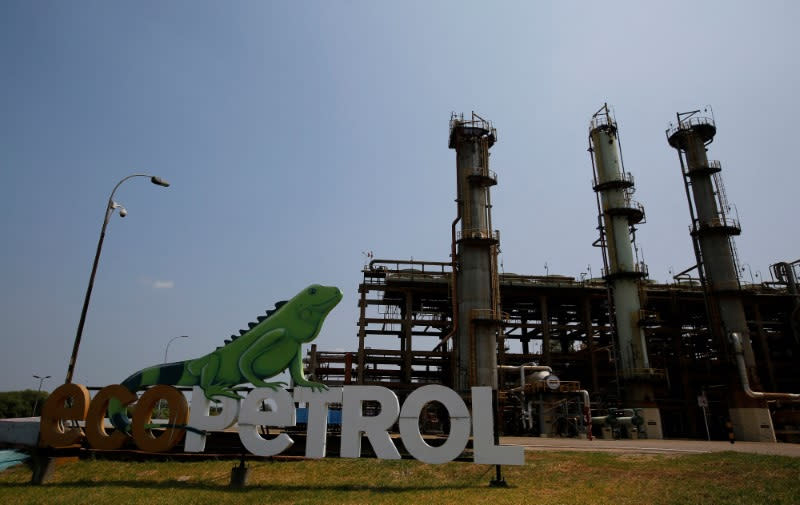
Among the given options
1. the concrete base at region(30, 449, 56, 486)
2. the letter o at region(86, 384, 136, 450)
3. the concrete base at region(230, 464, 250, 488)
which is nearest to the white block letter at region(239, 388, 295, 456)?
the concrete base at region(230, 464, 250, 488)

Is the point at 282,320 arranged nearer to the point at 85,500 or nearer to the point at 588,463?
the point at 85,500

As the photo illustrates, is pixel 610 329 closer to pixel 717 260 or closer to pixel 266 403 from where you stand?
pixel 717 260

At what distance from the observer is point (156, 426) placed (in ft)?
48.8

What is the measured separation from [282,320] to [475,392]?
21.1 ft

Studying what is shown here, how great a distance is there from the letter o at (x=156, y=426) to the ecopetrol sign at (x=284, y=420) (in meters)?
0.03

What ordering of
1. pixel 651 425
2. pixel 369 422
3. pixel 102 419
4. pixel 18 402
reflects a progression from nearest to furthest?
pixel 369 422 < pixel 102 419 < pixel 651 425 < pixel 18 402

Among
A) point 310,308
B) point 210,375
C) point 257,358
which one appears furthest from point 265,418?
point 310,308

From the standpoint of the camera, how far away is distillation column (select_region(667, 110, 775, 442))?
3966 centimetres

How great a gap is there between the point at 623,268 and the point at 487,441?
36.6m

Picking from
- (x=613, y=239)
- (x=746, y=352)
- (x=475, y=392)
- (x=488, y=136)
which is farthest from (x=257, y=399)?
(x=746, y=352)

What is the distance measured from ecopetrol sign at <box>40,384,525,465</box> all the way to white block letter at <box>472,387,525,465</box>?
0.03 m

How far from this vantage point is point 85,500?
1253 cm

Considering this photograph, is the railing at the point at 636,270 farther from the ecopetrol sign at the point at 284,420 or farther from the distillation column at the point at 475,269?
the ecopetrol sign at the point at 284,420

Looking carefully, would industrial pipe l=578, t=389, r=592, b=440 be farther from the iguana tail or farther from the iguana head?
the iguana tail
